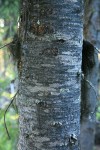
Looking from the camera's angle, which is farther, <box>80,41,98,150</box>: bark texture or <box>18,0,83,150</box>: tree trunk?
<box>80,41,98,150</box>: bark texture

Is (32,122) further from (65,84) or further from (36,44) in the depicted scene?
(36,44)

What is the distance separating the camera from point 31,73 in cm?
223

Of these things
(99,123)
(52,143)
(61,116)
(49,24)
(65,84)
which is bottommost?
(99,123)

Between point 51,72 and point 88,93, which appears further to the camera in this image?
point 88,93

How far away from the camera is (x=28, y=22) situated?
225 centimetres

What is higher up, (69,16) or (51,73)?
(69,16)

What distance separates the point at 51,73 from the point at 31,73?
140 millimetres

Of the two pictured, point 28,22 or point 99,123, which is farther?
point 99,123

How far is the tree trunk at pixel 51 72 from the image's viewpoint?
7.07 feet

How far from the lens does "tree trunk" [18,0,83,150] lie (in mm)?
2156

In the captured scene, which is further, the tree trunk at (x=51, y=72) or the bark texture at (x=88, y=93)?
the bark texture at (x=88, y=93)

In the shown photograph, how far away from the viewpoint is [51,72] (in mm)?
2168

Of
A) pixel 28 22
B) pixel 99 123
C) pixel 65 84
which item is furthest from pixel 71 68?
pixel 99 123

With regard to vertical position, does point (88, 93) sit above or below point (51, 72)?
below
